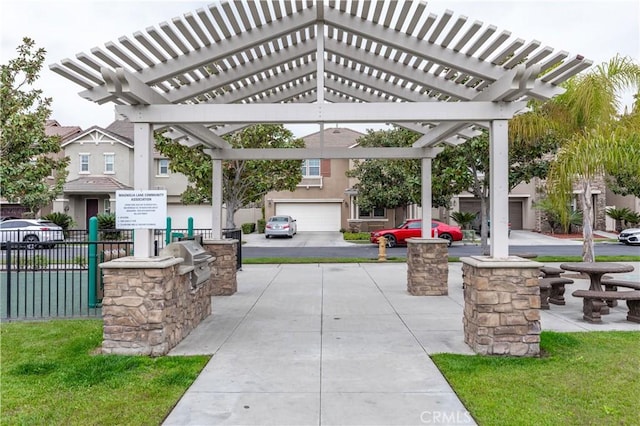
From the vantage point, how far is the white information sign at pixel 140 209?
5645 millimetres

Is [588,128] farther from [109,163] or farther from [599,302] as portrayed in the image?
[109,163]

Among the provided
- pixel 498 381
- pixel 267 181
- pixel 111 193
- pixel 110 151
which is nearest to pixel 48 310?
pixel 498 381

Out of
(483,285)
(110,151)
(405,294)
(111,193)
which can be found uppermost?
(110,151)

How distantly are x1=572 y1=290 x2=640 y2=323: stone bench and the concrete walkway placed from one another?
0.47 feet

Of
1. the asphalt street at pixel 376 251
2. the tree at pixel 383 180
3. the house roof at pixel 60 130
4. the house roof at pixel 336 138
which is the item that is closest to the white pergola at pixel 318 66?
the asphalt street at pixel 376 251

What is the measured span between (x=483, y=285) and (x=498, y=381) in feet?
4.15

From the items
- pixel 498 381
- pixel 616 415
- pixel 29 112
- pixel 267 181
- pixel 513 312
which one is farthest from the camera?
pixel 267 181

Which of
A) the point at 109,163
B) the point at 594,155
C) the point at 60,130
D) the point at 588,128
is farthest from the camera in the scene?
the point at 60,130

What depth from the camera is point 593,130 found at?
31.2ft

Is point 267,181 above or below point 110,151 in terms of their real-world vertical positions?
below

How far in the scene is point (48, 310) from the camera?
8.04 m

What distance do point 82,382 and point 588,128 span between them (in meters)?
11.5

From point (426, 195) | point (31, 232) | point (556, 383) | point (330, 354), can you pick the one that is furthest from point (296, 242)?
point (556, 383)

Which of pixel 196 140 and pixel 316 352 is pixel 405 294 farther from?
pixel 196 140
